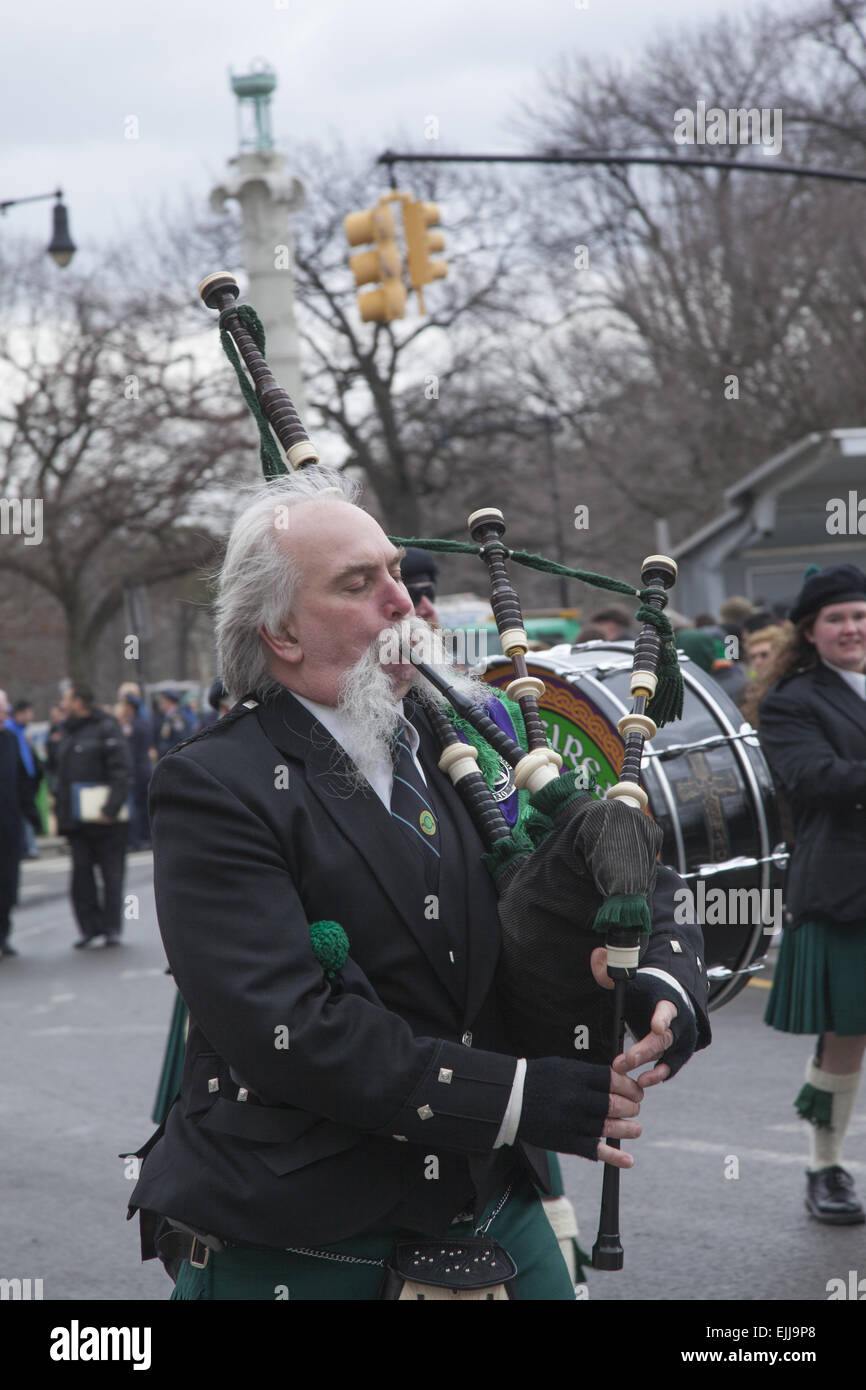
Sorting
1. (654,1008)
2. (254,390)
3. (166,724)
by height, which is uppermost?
(254,390)

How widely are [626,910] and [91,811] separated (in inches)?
408

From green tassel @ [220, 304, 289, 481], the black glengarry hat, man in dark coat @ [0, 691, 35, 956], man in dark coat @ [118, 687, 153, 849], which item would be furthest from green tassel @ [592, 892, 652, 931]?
man in dark coat @ [118, 687, 153, 849]

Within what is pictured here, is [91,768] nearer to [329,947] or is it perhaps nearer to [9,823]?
[9,823]

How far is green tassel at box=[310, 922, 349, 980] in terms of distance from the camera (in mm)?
2174

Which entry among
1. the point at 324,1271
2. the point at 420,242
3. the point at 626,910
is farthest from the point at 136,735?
the point at 626,910

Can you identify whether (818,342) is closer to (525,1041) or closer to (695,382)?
(695,382)

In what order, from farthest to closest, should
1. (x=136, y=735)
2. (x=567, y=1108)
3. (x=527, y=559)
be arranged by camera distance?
(x=136, y=735)
(x=527, y=559)
(x=567, y=1108)

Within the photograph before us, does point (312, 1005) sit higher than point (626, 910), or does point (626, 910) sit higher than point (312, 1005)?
point (626, 910)

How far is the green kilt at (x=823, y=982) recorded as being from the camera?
4961 mm

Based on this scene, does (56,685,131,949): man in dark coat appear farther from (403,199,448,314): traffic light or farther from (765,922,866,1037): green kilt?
(765,922,866,1037): green kilt

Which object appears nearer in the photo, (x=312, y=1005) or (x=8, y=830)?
(x=312, y=1005)

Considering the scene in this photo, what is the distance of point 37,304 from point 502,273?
8746 mm

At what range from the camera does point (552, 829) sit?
218 centimetres
